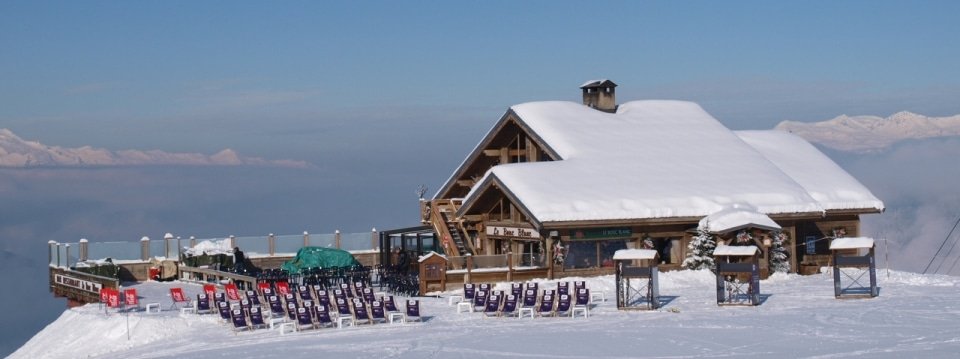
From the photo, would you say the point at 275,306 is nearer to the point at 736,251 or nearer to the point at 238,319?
the point at 238,319

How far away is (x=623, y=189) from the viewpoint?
43.2 meters

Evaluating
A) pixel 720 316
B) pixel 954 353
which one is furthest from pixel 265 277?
pixel 954 353

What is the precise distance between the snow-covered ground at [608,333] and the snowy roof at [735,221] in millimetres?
Answer: 2702

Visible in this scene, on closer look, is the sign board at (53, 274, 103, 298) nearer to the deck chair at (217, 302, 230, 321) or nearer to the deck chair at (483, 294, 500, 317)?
the deck chair at (217, 302, 230, 321)

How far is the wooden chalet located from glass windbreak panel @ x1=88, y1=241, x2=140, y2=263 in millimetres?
11111

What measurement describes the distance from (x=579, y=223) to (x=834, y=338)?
561 inches

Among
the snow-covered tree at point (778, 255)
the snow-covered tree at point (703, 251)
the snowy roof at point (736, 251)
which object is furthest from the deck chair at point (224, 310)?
the snow-covered tree at point (778, 255)

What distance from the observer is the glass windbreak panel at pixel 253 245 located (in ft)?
167

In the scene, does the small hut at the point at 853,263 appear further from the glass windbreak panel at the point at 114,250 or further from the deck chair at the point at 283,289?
the glass windbreak panel at the point at 114,250

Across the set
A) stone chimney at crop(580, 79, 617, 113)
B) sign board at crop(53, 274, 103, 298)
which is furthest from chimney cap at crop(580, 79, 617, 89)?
sign board at crop(53, 274, 103, 298)

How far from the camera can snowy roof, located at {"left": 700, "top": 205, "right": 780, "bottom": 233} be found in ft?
134

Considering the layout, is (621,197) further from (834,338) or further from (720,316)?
(834,338)

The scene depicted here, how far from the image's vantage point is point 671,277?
40.5 m

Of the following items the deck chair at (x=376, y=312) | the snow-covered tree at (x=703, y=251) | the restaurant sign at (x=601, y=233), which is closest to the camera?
the deck chair at (x=376, y=312)
